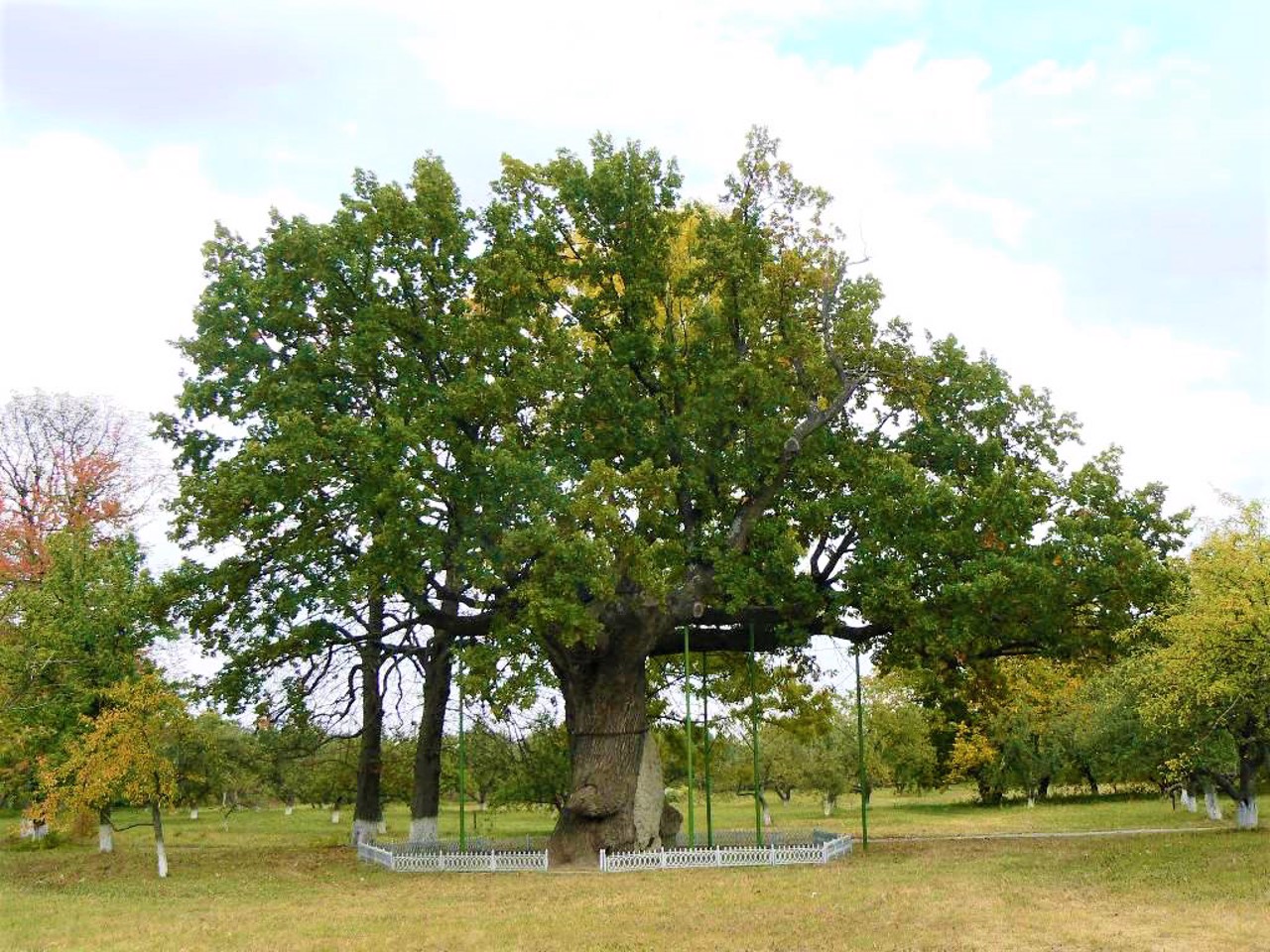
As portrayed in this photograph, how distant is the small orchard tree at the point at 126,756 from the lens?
20125 mm

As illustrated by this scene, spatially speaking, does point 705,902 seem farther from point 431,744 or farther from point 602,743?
point 431,744

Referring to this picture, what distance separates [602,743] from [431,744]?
6990 millimetres

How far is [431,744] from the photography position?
27578 millimetres

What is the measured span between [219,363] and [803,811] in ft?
131

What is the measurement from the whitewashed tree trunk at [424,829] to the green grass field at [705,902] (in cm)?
184

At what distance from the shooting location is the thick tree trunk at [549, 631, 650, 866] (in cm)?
2159

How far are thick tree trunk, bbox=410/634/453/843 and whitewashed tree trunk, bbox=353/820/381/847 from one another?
3.39 feet

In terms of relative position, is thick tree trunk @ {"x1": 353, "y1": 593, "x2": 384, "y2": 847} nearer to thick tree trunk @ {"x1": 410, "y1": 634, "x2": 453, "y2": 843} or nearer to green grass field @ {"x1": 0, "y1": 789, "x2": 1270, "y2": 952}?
thick tree trunk @ {"x1": 410, "y1": 634, "x2": 453, "y2": 843}

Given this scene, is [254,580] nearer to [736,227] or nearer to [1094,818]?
[736,227]

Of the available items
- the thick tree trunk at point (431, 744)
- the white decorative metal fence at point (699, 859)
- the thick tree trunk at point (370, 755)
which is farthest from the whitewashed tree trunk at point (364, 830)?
the white decorative metal fence at point (699, 859)

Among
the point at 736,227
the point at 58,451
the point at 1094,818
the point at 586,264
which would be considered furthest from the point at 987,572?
the point at 58,451

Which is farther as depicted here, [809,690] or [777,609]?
[809,690]

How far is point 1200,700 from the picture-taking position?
19.5 metres

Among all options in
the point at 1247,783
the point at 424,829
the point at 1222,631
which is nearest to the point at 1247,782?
the point at 1247,783
